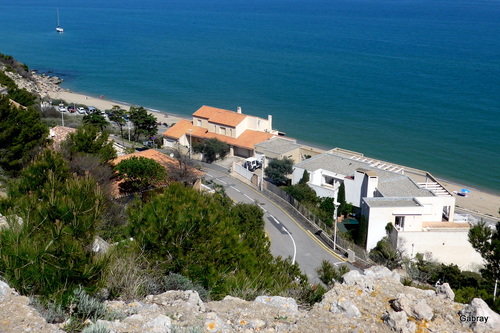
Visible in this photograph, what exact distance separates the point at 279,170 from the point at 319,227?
9.24 m

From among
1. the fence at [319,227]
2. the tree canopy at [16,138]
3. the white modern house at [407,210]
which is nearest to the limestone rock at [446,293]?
the fence at [319,227]

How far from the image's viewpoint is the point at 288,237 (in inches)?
1094

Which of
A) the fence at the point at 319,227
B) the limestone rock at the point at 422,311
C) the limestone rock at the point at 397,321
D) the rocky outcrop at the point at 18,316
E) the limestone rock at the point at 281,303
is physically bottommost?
the fence at the point at 319,227

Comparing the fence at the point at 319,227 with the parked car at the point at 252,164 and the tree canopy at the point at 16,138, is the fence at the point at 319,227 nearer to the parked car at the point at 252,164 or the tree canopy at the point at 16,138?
the parked car at the point at 252,164

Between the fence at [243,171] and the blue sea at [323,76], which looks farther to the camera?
the blue sea at [323,76]

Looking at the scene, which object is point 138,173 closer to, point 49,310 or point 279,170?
point 279,170

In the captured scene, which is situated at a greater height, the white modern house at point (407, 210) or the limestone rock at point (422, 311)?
the limestone rock at point (422, 311)

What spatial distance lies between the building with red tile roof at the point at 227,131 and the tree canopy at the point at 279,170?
602 cm

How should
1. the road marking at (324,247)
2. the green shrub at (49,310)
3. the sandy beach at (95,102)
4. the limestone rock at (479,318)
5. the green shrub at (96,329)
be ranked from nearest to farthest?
the green shrub at (96,329)
the green shrub at (49,310)
the limestone rock at (479,318)
the road marking at (324,247)
the sandy beach at (95,102)

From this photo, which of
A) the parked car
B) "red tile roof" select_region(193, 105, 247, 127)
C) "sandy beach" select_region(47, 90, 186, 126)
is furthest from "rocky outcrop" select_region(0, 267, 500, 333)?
"sandy beach" select_region(47, 90, 186, 126)

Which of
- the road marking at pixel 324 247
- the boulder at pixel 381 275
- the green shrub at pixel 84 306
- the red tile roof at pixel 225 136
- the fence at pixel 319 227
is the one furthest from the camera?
the red tile roof at pixel 225 136

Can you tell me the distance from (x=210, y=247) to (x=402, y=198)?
780 inches

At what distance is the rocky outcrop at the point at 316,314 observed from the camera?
7012 mm

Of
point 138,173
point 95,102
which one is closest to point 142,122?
point 138,173
